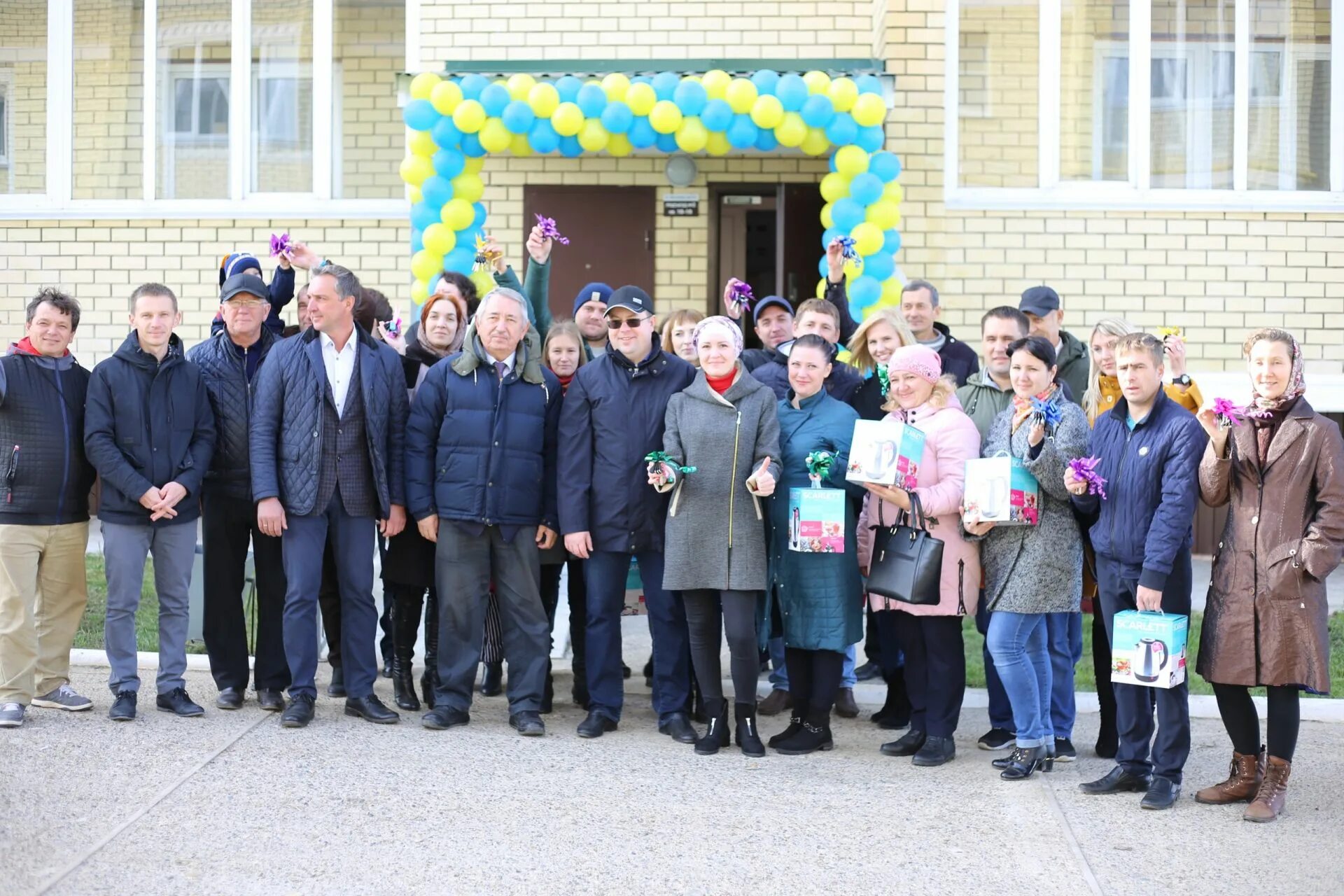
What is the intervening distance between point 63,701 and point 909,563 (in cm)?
383

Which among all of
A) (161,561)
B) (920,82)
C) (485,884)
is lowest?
(485,884)

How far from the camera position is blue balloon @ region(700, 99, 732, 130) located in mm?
9648

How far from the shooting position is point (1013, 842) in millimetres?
5062

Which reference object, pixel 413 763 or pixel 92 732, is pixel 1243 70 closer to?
pixel 413 763

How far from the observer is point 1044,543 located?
591 cm

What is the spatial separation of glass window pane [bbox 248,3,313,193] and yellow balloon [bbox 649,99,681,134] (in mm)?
3386

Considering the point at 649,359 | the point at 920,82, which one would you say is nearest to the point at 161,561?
the point at 649,359

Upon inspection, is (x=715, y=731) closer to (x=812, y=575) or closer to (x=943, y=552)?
(x=812, y=575)

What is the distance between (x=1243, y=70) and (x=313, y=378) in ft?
26.1

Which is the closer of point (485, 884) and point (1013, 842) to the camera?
point (485, 884)

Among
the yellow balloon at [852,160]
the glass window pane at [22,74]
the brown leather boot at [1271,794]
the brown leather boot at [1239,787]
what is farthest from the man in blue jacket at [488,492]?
the glass window pane at [22,74]

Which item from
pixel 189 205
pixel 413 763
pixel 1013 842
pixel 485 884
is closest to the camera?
pixel 485 884

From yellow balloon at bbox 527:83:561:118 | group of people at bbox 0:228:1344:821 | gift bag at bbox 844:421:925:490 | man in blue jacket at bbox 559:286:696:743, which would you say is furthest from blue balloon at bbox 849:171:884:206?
gift bag at bbox 844:421:925:490

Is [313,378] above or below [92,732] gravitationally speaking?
above
